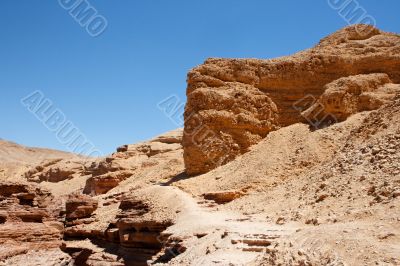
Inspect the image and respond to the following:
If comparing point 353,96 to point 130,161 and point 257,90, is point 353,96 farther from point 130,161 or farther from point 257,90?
point 130,161

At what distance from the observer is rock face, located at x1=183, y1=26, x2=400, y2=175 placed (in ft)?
83.5

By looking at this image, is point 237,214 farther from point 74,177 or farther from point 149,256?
point 74,177

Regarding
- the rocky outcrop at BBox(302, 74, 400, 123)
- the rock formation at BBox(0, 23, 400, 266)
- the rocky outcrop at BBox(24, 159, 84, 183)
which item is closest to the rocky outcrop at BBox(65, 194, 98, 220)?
the rock formation at BBox(0, 23, 400, 266)

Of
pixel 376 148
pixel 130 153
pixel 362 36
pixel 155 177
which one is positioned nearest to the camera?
pixel 376 148

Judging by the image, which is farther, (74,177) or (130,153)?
(74,177)

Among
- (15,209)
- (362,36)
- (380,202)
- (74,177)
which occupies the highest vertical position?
(362,36)

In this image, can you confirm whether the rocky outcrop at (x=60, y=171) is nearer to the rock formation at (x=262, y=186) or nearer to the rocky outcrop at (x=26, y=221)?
the rock formation at (x=262, y=186)

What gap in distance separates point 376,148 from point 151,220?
32.9ft

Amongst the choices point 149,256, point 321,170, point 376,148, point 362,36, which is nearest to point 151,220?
point 149,256

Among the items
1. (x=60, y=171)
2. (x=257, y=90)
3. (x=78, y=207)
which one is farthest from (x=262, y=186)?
(x=60, y=171)

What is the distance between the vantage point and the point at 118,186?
1396 inches

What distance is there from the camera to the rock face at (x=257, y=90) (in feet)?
83.5

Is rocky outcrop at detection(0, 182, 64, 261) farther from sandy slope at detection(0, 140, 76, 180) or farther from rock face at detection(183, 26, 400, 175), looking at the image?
sandy slope at detection(0, 140, 76, 180)

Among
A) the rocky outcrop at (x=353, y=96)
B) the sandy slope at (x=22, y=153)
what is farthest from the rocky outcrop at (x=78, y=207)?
the sandy slope at (x=22, y=153)
